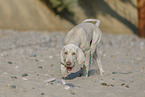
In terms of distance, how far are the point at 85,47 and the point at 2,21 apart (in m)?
12.2

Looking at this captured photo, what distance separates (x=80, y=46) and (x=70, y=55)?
583 mm

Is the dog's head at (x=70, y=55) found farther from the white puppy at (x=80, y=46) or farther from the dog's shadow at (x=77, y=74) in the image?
the dog's shadow at (x=77, y=74)

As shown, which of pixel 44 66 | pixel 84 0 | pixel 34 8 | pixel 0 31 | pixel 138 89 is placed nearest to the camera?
pixel 138 89

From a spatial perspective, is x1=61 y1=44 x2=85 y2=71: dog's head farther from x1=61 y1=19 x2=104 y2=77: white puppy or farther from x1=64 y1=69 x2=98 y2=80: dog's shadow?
x1=64 y1=69 x2=98 y2=80: dog's shadow

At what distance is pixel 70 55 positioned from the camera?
4.70 m

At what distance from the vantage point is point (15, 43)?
11.4 meters

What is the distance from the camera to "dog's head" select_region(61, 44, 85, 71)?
4685 millimetres

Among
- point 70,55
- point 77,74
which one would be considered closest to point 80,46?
point 70,55

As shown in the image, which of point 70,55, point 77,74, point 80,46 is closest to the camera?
point 70,55

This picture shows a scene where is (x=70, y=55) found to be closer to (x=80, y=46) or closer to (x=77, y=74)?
(x=80, y=46)

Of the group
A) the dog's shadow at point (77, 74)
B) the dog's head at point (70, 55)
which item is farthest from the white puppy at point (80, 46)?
the dog's shadow at point (77, 74)

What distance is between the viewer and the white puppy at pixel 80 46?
186 inches

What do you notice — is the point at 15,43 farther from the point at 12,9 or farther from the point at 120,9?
the point at 120,9

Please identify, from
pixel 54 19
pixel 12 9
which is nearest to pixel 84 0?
pixel 54 19
